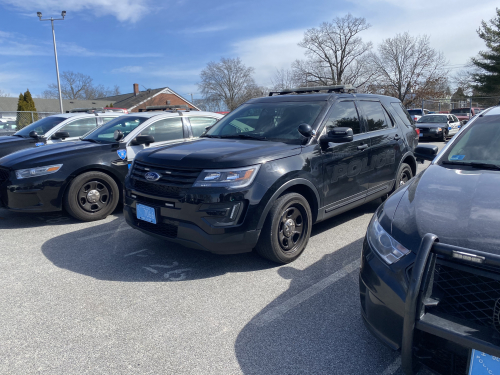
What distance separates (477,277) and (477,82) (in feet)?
160

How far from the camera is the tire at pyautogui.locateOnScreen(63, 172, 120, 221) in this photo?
573 centimetres

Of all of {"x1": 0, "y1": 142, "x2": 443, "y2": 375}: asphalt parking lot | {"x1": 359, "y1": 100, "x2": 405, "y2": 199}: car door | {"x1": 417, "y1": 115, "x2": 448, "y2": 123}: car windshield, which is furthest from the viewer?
{"x1": 417, "y1": 115, "x2": 448, "y2": 123}: car windshield

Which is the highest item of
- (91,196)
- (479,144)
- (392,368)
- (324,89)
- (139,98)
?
(139,98)

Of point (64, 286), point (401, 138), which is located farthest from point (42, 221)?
point (401, 138)

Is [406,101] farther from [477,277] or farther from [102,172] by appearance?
[477,277]

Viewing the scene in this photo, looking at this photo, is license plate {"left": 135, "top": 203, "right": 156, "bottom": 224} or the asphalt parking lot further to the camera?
license plate {"left": 135, "top": 203, "right": 156, "bottom": 224}

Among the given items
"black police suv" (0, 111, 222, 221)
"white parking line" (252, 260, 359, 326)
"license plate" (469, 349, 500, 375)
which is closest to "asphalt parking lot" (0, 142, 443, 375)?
"white parking line" (252, 260, 359, 326)

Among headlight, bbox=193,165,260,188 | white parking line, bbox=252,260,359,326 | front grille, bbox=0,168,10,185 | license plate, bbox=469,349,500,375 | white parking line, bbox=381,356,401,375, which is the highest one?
headlight, bbox=193,165,260,188

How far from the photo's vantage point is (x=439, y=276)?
196cm

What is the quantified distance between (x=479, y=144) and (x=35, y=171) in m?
5.50

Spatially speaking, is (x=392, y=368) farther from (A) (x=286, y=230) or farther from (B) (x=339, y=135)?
(B) (x=339, y=135)

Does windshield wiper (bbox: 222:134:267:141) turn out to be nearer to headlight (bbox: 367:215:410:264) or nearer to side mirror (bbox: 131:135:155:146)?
side mirror (bbox: 131:135:155:146)

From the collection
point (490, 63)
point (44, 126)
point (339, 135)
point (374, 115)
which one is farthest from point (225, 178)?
point (490, 63)

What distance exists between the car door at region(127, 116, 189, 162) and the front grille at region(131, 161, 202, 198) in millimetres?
2476
